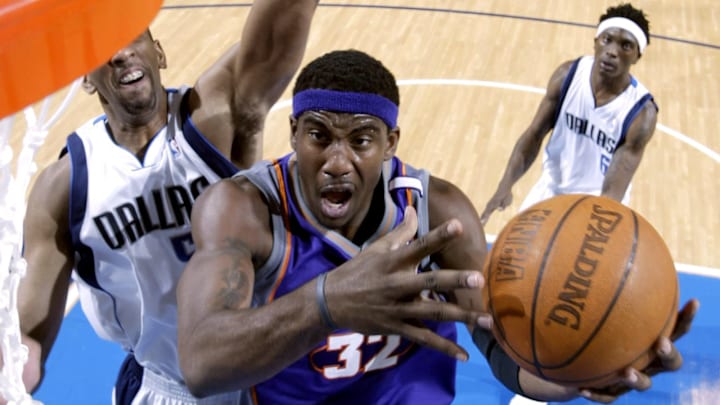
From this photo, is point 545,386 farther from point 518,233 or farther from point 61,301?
point 61,301

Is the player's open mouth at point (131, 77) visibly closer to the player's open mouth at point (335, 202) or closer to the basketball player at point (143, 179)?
the basketball player at point (143, 179)

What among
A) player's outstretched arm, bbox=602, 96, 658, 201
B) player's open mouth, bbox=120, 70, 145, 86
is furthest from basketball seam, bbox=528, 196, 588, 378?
player's outstretched arm, bbox=602, 96, 658, 201

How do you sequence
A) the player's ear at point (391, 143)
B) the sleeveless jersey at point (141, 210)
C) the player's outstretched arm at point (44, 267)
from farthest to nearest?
1. the sleeveless jersey at point (141, 210)
2. the player's outstretched arm at point (44, 267)
3. the player's ear at point (391, 143)

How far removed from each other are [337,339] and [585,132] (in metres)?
2.76

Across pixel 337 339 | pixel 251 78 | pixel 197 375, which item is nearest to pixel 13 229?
pixel 197 375

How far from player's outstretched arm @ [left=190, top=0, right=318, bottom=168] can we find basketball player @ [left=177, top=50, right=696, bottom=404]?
385 mm

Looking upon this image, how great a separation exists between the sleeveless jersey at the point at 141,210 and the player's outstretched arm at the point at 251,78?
75 millimetres

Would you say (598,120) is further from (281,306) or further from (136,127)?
(281,306)

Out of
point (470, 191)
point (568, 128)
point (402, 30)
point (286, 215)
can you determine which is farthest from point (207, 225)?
point (402, 30)

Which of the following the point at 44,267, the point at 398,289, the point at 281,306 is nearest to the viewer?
the point at 398,289

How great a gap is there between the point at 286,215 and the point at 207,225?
0.22m

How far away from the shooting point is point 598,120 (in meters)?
4.54

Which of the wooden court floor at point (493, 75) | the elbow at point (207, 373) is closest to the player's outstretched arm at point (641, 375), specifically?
the elbow at point (207, 373)

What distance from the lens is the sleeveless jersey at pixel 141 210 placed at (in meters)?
2.68
